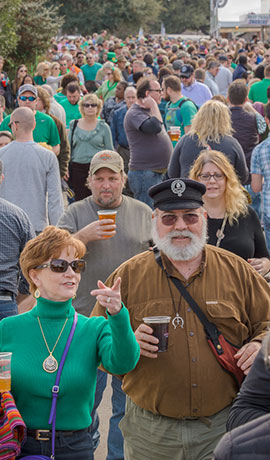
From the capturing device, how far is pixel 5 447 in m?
3.21

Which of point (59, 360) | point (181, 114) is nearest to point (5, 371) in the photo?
point (59, 360)

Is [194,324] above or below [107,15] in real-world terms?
below

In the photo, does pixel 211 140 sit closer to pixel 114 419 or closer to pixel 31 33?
pixel 114 419

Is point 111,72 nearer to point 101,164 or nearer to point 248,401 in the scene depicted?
point 101,164

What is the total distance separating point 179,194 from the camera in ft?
12.5

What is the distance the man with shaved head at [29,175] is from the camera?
22.4 ft

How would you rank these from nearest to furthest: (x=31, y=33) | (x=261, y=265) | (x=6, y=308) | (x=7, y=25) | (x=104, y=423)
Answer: (x=261, y=265) < (x=6, y=308) < (x=104, y=423) < (x=7, y=25) < (x=31, y=33)

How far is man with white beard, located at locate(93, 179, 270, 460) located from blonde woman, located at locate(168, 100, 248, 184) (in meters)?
3.23

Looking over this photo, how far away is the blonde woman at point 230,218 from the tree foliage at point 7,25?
17788mm

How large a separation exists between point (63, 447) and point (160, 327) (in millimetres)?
690

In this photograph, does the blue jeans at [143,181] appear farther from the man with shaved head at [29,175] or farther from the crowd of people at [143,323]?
the crowd of people at [143,323]

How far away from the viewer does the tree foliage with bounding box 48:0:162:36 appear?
68188mm

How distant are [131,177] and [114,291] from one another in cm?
617

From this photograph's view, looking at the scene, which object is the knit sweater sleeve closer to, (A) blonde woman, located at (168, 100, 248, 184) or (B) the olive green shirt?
(B) the olive green shirt
